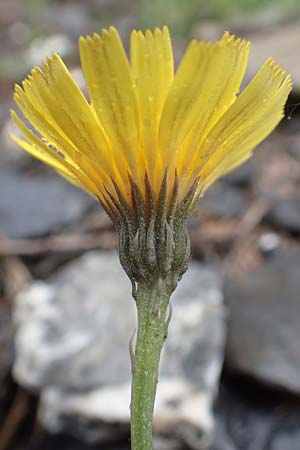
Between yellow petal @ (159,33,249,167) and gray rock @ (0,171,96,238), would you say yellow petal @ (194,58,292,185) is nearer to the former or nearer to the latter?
yellow petal @ (159,33,249,167)

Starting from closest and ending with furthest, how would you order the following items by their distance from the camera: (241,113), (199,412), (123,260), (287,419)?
(241,113), (123,260), (199,412), (287,419)

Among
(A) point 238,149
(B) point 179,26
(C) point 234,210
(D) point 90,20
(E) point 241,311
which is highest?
(D) point 90,20

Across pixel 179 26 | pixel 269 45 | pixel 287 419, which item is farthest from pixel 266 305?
pixel 179 26

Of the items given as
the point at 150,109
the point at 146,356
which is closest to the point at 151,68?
the point at 150,109

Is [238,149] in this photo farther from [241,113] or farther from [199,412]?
[199,412]

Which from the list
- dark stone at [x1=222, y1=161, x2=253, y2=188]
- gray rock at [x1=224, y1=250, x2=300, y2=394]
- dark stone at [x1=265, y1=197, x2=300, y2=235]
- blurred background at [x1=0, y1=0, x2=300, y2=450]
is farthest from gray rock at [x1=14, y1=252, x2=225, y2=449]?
dark stone at [x1=222, y1=161, x2=253, y2=188]

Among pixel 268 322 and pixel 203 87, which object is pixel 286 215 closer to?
pixel 268 322

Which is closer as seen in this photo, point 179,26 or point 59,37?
point 179,26
